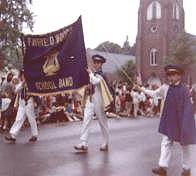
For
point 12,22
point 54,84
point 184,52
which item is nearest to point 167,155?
point 54,84

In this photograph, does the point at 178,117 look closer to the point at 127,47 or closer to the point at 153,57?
the point at 153,57

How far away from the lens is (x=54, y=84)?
1422 cm

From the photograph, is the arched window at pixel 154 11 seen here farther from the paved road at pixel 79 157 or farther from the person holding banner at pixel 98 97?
the person holding banner at pixel 98 97

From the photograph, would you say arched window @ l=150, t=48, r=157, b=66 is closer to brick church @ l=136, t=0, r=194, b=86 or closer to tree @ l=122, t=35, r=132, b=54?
brick church @ l=136, t=0, r=194, b=86

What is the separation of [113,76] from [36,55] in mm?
59002

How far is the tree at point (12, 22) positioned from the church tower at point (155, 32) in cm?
3334

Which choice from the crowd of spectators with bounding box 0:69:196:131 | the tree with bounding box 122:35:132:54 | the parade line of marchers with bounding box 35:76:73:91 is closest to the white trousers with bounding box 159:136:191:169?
the crowd of spectators with bounding box 0:69:196:131

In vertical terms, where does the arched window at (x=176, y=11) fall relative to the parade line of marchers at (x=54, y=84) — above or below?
above

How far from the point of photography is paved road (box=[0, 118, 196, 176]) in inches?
400

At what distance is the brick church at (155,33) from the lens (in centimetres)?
7050

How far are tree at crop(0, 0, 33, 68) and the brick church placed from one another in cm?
3385

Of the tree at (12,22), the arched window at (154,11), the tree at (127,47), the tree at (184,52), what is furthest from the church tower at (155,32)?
the tree at (127,47)

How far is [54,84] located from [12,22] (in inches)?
968

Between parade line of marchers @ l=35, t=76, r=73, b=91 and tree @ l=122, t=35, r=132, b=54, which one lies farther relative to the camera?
tree @ l=122, t=35, r=132, b=54
